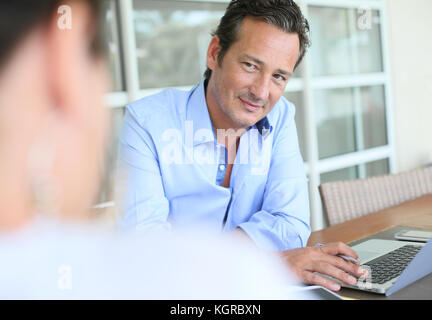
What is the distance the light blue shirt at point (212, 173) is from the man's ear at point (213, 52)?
0.05 meters

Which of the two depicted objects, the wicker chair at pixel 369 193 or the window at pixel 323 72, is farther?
the window at pixel 323 72

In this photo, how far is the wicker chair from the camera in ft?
4.41

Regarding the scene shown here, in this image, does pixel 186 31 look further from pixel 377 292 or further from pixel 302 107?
pixel 377 292

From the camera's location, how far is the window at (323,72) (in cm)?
170

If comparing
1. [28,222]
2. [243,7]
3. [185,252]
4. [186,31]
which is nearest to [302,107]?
[186,31]

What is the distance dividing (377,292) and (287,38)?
45 cm

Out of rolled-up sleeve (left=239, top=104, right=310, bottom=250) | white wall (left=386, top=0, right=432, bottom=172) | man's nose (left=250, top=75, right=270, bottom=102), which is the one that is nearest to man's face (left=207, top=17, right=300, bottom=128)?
man's nose (left=250, top=75, right=270, bottom=102)

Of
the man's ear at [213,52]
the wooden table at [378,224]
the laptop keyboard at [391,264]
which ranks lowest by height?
the wooden table at [378,224]

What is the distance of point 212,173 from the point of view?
901mm

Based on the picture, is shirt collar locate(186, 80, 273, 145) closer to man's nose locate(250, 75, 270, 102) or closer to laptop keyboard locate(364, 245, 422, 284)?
man's nose locate(250, 75, 270, 102)

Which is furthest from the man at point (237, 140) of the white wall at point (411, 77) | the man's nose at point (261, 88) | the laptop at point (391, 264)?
the white wall at point (411, 77)

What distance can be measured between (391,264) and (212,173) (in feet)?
1.16

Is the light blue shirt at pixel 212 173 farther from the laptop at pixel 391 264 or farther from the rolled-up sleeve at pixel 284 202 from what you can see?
the laptop at pixel 391 264

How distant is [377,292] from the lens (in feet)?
1.93
